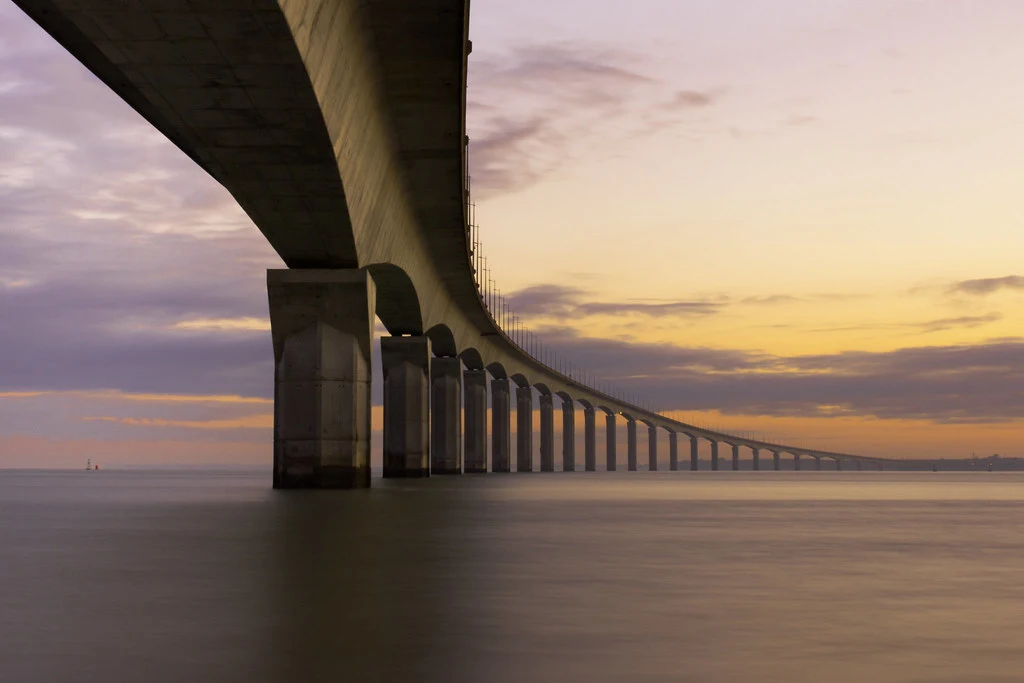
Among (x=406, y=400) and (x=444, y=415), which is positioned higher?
(x=406, y=400)

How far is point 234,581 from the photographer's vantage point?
1052cm

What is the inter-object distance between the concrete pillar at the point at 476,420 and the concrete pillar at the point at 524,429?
77.9 feet

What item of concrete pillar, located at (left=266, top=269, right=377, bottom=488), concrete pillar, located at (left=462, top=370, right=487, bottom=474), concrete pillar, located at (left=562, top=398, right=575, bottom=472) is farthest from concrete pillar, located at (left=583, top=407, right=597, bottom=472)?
concrete pillar, located at (left=266, top=269, right=377, bottom=488)

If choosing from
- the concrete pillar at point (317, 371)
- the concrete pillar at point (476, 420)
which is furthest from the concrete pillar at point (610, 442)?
the concrete pillar at point (317, 371)

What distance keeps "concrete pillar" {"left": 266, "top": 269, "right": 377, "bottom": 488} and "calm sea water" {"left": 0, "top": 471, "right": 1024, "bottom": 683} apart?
1805 cm

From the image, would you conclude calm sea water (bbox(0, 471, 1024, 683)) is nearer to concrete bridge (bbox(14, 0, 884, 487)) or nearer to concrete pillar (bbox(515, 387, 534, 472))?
concrete bridge (bbox(14, 0, 884, 487))

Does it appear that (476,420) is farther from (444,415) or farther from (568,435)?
(568,435)

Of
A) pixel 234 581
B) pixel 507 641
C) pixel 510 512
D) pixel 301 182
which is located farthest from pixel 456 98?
pixel 507 641

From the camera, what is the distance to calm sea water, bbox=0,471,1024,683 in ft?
20.6

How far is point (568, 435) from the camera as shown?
13925 centimetres

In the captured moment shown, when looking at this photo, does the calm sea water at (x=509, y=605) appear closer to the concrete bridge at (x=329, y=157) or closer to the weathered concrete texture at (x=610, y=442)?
the concrete bridge at (x=329, y=157)

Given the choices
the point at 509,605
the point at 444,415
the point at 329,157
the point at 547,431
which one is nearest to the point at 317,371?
the point at 329,157

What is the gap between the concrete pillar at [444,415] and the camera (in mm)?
74375

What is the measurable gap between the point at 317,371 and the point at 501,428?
69593 mm
